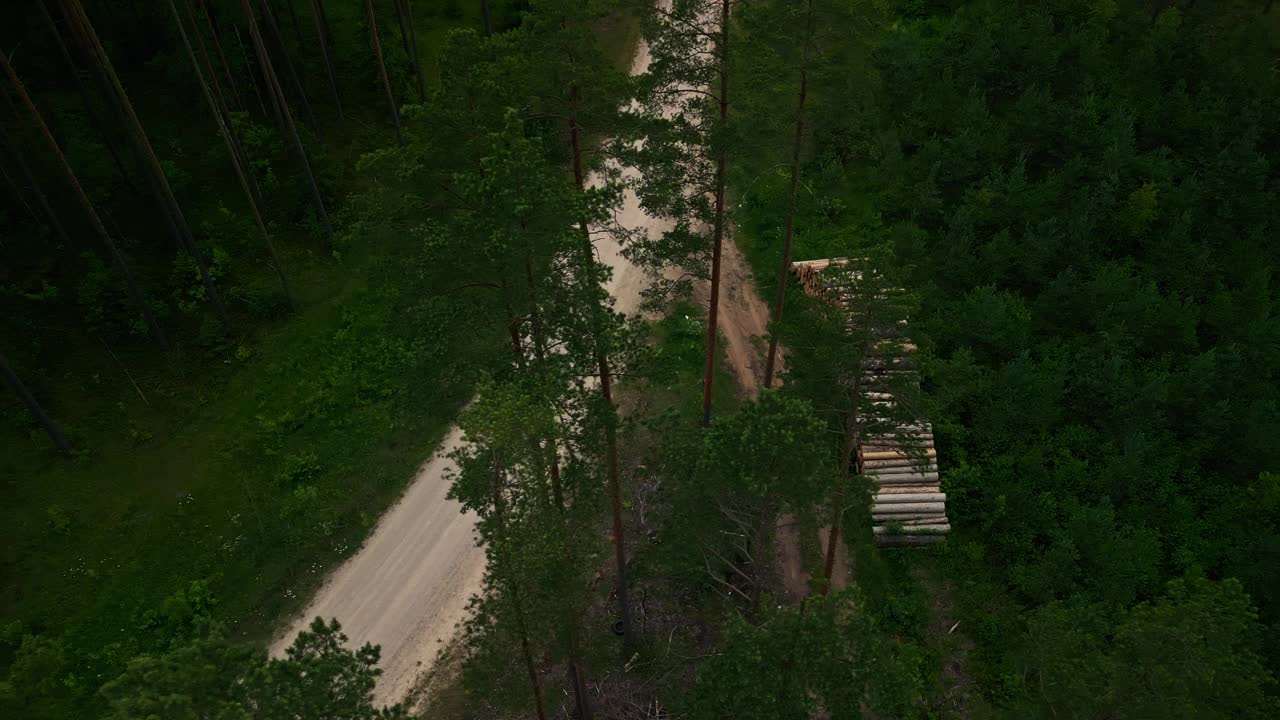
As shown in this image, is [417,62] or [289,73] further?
[289,73]

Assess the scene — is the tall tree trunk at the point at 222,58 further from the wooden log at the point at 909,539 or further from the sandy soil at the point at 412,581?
the wooden log at the point at 909,539

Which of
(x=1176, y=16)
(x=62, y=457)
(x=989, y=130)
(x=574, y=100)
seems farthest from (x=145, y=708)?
(x=1176, y=16)

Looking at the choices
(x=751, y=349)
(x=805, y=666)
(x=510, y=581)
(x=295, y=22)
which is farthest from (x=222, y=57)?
(x=805, y=666)

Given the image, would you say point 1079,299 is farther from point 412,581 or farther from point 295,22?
point 295,22

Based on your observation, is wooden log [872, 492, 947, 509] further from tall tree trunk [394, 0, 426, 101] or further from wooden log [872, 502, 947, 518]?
tall tree trunk [394, 0, 426, 101]

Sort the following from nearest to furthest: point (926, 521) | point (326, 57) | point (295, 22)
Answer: point (926, 521)
point (326, 57)
point (295, 22)

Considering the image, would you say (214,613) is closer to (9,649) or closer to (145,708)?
(9,649)
